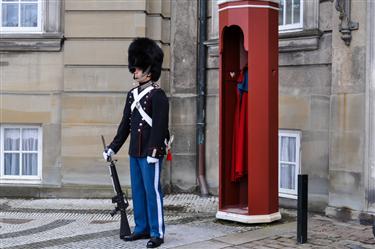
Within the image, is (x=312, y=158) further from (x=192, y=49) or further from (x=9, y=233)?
(x=9, y=233)

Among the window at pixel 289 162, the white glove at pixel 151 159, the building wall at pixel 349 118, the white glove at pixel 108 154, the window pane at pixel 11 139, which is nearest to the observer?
the white glove at pixel 151 159

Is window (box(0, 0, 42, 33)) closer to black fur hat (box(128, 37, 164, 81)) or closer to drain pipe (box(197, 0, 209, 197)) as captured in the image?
drain pipe (box(197, 0, 209, 197))

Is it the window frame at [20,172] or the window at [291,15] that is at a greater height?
the window at [291,15]

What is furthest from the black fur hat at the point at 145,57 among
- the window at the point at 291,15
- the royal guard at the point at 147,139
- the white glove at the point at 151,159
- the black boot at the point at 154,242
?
the window at the point at 291,15

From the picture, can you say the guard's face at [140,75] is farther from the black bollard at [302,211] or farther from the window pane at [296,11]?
the window pane at [296,11]

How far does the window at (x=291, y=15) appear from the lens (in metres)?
8.95

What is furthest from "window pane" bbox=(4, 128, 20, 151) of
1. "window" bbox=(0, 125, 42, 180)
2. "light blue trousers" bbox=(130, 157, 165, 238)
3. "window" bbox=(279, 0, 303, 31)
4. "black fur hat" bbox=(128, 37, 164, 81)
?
"window" bbox=(279, 0, 303, 31)

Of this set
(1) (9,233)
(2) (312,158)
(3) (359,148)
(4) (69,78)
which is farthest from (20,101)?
(3) (359,148)

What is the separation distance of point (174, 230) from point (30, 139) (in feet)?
11.8

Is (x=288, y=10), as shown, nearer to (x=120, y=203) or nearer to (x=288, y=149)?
(x=288, y=149)

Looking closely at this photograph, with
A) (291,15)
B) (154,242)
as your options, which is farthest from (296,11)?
(154,242)

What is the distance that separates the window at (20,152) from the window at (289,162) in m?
3.79

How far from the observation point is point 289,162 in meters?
9.07

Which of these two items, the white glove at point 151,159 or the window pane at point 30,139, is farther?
the window pane at point 30,139
